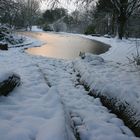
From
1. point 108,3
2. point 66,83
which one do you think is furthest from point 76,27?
point 66,83

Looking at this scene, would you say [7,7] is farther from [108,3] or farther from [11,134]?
[108,3]

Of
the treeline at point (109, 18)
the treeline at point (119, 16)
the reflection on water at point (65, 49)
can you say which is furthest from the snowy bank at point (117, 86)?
the treeline at point (119, 16)

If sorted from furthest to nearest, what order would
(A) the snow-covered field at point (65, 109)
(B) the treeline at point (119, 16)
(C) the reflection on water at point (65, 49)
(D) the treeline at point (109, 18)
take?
(B) the treeline at point (119, 16), (D) the treeline at point (109, 18), (C) the reflection on water at point (65, 49), (A) the snow-covered field at point (65, 109)

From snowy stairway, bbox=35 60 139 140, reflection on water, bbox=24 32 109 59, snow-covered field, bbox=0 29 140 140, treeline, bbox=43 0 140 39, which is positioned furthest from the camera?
treeline, bbox=43 0 140 39

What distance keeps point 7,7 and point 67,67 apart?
15.7 ft

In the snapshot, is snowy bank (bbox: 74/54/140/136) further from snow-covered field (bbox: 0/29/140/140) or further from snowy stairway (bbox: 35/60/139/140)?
snowy stairway (bbox: 35/60/139/140)

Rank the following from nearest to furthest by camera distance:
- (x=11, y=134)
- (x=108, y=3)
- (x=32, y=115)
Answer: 1. (x=11, y=134)
2. (x=32, y=115)
3. (x=108, y=3)

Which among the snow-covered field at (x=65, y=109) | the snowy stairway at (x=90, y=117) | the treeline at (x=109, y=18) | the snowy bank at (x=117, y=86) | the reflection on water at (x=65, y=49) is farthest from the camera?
the treeline at (x=109, y=18)

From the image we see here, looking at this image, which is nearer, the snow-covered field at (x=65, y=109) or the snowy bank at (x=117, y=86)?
the snow-covered field at (x=65, y=109)

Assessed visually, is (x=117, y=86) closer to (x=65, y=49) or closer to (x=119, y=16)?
(x=65, y=49)

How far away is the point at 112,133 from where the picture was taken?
445cm

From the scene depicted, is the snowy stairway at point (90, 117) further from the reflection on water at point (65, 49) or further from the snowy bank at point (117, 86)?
the reflection on water at point (65, 49)

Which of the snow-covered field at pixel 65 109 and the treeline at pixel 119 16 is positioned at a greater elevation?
the treeline at pixel 119 16

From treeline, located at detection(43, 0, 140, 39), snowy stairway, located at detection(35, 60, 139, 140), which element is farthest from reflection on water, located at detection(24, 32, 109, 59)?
snowy stairway, located at detection(35, 60, 139, 140)
